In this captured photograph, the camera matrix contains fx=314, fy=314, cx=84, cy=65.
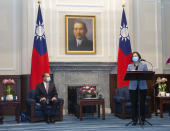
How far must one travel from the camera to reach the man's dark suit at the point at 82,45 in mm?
10070

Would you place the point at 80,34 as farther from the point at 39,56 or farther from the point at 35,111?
the point at 35,111

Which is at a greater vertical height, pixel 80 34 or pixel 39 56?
pixel 80 34

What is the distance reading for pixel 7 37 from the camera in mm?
9945

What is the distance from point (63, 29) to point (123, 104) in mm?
3174

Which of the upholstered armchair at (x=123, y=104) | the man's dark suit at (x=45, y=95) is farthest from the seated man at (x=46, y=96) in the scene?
the upholstered armchair at (x=123, y=104)

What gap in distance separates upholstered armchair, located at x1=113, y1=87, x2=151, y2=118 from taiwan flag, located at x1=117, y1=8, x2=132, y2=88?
0.80 ft

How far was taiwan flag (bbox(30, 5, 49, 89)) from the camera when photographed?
29.7ft

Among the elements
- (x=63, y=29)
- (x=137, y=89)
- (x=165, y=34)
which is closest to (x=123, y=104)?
(x=137, y=89)

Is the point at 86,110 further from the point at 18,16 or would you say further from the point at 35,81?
the point at 18,16

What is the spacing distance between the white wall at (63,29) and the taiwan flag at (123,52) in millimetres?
493

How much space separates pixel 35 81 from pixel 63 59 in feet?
4.55

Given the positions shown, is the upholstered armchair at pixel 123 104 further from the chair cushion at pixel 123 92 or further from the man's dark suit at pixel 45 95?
the man's dark suit at pixel 45 95

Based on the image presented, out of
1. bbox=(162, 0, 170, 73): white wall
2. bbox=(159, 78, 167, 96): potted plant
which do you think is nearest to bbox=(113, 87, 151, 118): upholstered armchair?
bbox=(159, 78, 167, 96): potted plant

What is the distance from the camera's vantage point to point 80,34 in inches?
400
